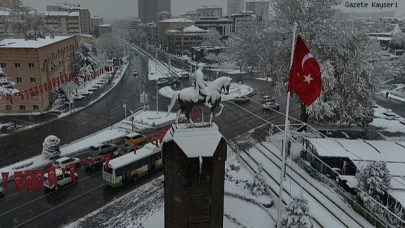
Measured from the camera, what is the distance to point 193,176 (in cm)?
1243

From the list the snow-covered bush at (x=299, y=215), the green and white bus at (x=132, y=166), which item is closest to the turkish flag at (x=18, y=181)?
the green and white bus at (x=132, y=166)

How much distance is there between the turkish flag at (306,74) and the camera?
12.0 metres

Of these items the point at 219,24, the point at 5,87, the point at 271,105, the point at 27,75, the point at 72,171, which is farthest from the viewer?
the point at 219,24

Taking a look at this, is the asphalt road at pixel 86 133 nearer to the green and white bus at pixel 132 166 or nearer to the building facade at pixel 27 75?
the green and white bus at pixel 132 166

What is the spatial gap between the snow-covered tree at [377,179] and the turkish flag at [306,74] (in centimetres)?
924

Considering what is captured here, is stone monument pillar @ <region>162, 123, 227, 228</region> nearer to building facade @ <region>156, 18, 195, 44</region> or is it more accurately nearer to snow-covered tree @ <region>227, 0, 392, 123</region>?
snow-covered tree @ <region>227, 0, 392, 123</region>

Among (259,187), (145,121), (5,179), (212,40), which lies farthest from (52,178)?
(212,40)

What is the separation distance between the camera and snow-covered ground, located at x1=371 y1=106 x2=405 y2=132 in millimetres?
35688

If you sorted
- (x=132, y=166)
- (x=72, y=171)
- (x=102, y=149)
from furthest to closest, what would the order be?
(x=102, y=149)
(x=132, y=166)
(x=72, y=171)

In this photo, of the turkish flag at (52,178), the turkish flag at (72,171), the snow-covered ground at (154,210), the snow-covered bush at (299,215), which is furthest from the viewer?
the turkish flag at (72,171)

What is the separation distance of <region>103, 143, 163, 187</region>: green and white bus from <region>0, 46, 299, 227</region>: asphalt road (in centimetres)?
53

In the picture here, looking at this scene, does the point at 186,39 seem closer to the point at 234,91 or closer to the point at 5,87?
the point at 234,91

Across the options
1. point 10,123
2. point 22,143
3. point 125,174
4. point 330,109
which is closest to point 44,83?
point 10,123

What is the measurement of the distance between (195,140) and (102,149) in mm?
16156
